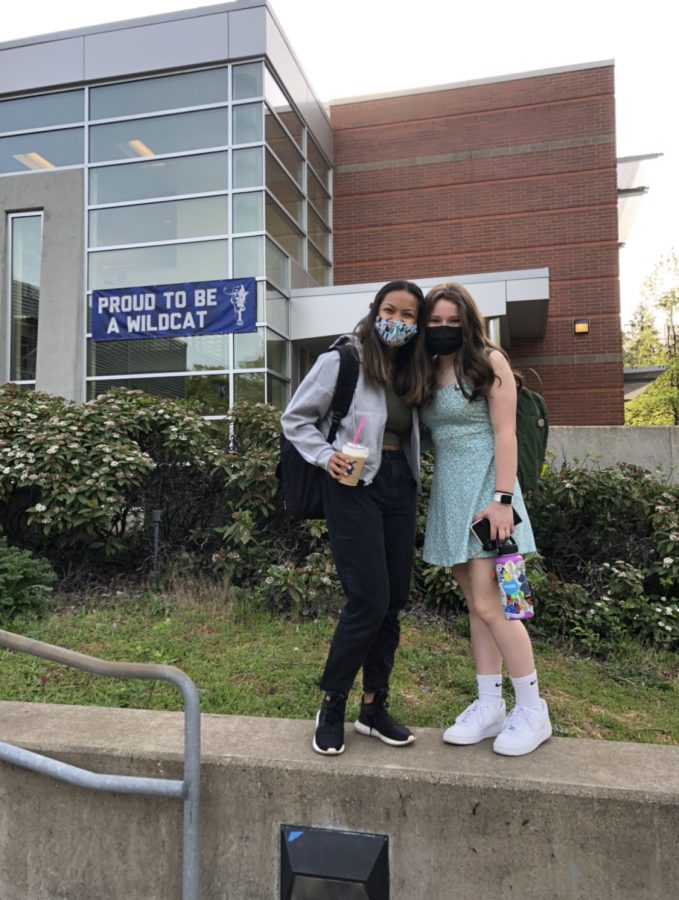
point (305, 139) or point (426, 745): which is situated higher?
point (305, 139)

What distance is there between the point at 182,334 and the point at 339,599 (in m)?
8.22

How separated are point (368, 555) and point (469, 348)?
85cm

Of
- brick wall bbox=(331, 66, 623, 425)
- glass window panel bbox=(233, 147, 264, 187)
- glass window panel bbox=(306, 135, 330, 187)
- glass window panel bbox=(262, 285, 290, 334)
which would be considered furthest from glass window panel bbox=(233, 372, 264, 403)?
glass window panel bbox=(306, 135, 330, 187)

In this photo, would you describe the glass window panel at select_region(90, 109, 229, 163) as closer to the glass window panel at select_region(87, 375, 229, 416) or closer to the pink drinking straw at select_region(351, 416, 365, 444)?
the glass window panel at select_region(87, 375, 229, 416)

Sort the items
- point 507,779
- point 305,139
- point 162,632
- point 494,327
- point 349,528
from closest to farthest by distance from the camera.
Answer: point 507,779
point 349,528
point 162,632
point 494,327
point 305,139

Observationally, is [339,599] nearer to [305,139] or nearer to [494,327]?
[494,327]

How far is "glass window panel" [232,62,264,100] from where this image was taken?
11.5 metres

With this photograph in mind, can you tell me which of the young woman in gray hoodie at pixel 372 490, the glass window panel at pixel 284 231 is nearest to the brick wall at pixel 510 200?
the glass window panel at pixel 284 231

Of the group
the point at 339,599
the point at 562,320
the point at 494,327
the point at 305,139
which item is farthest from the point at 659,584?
the point at 305,139

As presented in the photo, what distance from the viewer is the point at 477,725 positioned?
2.40m

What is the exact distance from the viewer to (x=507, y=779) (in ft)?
6.87

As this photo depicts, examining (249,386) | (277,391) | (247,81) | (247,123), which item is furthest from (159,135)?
(277,391)

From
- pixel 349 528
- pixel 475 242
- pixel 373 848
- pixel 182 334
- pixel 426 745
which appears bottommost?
pixel 373 848

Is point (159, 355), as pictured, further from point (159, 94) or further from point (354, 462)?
point (354, 462)
